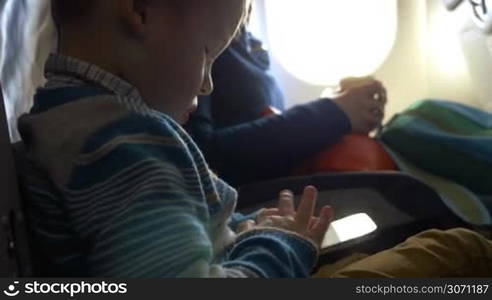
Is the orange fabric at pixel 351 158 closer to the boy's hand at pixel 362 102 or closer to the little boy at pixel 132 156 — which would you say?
the boy's hand at pixel 362 102

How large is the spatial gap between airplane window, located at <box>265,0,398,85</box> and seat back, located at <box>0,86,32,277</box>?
1.16 metres

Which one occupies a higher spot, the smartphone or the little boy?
the little boy

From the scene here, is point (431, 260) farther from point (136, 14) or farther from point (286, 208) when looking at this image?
point (136, 14)

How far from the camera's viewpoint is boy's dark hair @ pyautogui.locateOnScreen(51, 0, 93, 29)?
50 centimetres

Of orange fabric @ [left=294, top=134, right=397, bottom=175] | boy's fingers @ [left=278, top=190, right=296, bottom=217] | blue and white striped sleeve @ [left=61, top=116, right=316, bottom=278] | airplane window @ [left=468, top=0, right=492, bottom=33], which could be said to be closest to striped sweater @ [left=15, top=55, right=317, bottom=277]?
blue and white striped sleeve @ [left=61, top=116, right=316, bottom=278]

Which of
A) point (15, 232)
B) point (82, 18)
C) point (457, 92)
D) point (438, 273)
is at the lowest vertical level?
point (457, 92)

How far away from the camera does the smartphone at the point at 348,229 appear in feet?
2.21

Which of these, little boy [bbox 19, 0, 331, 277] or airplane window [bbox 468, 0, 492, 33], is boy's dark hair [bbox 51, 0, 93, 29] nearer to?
little boy [bbox 19, 0, 331, 277]

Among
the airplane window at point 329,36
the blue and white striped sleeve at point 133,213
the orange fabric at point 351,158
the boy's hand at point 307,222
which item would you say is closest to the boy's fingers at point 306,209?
the boy's hand at point 307,222

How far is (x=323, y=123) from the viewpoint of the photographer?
928 millimetres

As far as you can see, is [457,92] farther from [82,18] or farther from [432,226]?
[82,18]

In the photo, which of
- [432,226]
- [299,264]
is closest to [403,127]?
[432,226]

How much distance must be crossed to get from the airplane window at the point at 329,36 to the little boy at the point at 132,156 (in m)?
0.97

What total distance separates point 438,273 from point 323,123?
0.38 m
